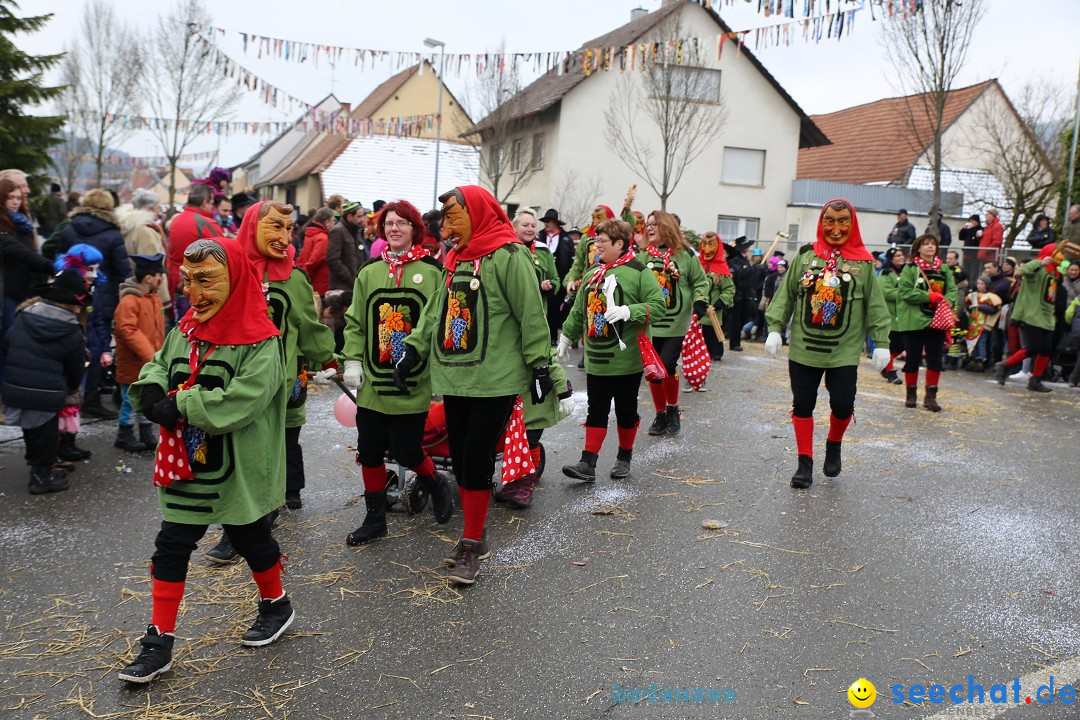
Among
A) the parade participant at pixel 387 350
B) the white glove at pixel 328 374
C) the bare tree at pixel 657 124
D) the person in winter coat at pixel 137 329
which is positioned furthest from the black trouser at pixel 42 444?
the bare tree at pixel 657 124

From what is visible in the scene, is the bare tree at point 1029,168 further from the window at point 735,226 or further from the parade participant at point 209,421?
the parade participant at point 209,421

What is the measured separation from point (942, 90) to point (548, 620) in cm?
1970

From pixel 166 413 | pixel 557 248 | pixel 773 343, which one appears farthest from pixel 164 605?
pixel 557 248

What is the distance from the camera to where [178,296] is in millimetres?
8766

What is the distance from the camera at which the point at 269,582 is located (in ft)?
13.1

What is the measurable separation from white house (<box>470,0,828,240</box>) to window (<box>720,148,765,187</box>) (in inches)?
1.4

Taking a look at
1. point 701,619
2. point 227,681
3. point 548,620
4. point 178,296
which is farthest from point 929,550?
point 178,296

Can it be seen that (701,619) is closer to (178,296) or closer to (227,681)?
(227,681)

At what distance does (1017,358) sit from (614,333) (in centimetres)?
911

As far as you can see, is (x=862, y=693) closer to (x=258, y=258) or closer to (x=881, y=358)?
(x=881, y=358)

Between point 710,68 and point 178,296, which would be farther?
point 710,68

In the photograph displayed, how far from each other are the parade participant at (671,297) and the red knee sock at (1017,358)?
22.5 ft

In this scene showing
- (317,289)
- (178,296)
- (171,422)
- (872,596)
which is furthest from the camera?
(317,289)

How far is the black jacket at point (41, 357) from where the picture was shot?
6027 mm
